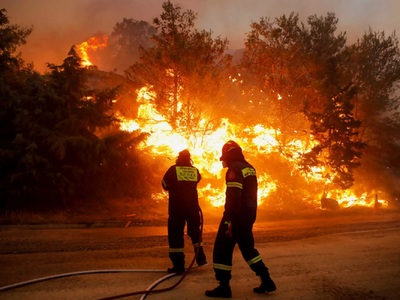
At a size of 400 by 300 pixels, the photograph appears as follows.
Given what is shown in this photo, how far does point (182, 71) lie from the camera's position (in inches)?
749

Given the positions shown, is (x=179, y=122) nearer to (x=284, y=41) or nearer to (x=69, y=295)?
(x=284, y=41)

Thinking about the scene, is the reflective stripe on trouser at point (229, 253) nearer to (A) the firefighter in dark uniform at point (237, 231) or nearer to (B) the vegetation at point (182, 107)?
(A) the firefighter in dark uniform at point (237, 231)

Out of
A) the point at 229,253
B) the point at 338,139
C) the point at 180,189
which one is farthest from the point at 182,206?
the point at 338,139

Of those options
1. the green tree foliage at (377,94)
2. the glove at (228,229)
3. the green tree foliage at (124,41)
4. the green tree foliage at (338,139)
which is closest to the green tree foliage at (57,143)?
the green tree foliage at (338,139)

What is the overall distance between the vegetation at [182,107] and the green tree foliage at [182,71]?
0.06 metres

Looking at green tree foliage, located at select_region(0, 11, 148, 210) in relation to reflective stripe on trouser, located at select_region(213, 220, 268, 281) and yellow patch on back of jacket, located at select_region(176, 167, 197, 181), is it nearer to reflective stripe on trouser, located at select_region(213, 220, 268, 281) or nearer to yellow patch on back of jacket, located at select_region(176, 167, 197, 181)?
yellow patch on back of jacket, located at select_region(176, 167, 197, 181)

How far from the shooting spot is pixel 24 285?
5492mm

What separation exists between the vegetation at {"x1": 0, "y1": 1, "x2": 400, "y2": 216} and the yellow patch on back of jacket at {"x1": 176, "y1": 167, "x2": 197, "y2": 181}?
7.45 metres

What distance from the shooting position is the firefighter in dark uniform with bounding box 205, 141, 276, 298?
5.21 metres

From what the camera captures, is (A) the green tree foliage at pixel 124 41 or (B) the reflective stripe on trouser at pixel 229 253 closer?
(B) the reflective stripe on trouser at pixel 229 253

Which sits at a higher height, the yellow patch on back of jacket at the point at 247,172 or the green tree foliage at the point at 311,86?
the green tree foliage at the point at 311,86

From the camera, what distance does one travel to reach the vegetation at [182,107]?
13.0 metres

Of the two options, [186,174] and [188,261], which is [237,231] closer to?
[186,174]

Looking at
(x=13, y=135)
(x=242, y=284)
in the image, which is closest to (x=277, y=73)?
(x=13, y=135)
